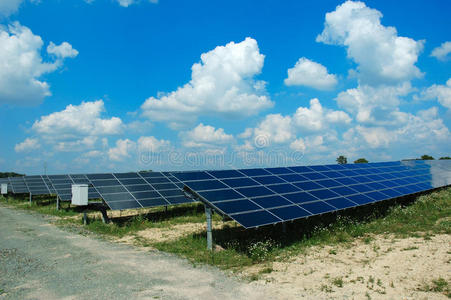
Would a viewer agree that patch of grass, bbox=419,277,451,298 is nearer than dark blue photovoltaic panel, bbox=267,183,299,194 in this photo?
Yes

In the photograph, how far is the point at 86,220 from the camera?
21203 millimetres

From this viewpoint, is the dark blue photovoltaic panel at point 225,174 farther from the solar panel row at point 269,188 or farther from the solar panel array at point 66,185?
the solar panel array at point 66,185

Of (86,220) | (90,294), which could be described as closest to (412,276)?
(90,294)

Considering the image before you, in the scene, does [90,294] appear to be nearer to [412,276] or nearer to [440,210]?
[412,276]

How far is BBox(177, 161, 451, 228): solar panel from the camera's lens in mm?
13023

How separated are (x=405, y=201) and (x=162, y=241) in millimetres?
20541

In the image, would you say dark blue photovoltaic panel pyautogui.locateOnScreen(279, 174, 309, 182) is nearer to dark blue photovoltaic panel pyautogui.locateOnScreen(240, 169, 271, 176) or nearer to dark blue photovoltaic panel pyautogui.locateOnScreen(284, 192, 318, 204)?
dark blue photovoltaic panel pyautogui.locateOnScreen(240, 169, 271, 176)

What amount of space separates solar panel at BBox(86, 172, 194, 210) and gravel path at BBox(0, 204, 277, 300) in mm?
5373

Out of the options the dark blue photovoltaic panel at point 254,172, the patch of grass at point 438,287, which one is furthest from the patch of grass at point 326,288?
the dark blue photovoltaic panel at point 254,172

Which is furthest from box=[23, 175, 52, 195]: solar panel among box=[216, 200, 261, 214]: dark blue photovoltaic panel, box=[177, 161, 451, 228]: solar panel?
box=[216, 200, 261, 214]: dark blue photovoltaic panel

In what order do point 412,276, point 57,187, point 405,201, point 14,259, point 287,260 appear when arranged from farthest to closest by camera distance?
point 57,187 < point 405,201 < point 14,259 < point 287,260 < point 412,276

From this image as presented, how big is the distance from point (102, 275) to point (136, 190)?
13.3 m

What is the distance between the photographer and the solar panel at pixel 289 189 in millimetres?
13023

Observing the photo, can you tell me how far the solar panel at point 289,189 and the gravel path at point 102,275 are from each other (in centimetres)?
293
